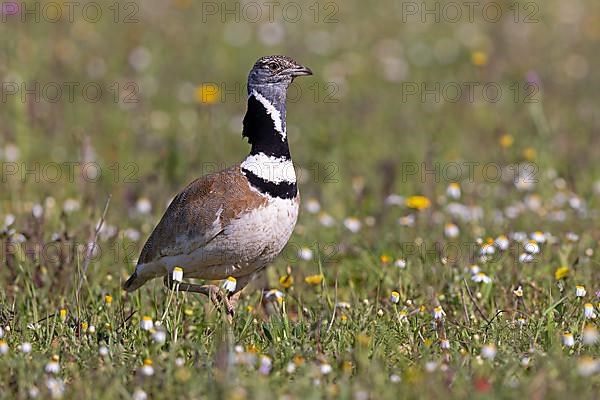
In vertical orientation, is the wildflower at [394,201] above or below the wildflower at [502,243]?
below

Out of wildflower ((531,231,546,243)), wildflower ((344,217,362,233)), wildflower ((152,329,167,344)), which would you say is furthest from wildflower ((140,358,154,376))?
wildflower ((344,217,362,233))

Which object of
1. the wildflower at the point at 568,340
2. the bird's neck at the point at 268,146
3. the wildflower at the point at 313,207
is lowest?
the wildflower at the point at 313,207

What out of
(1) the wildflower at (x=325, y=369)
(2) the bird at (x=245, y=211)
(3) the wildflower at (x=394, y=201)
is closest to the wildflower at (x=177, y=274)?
(2) the bird at (x=245, y=211)

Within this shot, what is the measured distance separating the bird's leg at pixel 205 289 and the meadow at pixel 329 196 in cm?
8

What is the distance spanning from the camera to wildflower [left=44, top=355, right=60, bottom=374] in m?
4.12

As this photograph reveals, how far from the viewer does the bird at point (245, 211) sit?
17.0 ft

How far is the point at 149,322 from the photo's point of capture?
14.8 feet

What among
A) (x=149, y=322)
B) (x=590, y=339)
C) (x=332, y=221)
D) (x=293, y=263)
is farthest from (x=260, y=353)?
(x=332, y=221)

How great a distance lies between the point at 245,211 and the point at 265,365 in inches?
48.3

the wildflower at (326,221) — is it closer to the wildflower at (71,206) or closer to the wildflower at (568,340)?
the wildflower at (71,206)

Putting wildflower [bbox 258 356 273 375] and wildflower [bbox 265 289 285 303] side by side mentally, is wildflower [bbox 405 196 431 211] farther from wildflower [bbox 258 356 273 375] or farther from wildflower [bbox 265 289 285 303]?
wildflower [bbox 258 356 273 375]

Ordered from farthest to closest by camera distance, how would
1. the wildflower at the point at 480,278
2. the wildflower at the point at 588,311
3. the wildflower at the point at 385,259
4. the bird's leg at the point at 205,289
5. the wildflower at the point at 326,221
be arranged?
the wildflower at the point at 326,221 < the wildflower at the point at 385,259 < the wildflower at the point at 480,278 < the bird's leg at the point at 205,289 < the wildflower at the point at 588,311

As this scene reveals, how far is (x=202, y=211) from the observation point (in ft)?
17.5

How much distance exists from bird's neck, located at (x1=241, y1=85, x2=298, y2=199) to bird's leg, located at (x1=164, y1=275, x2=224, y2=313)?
2.08 ft
